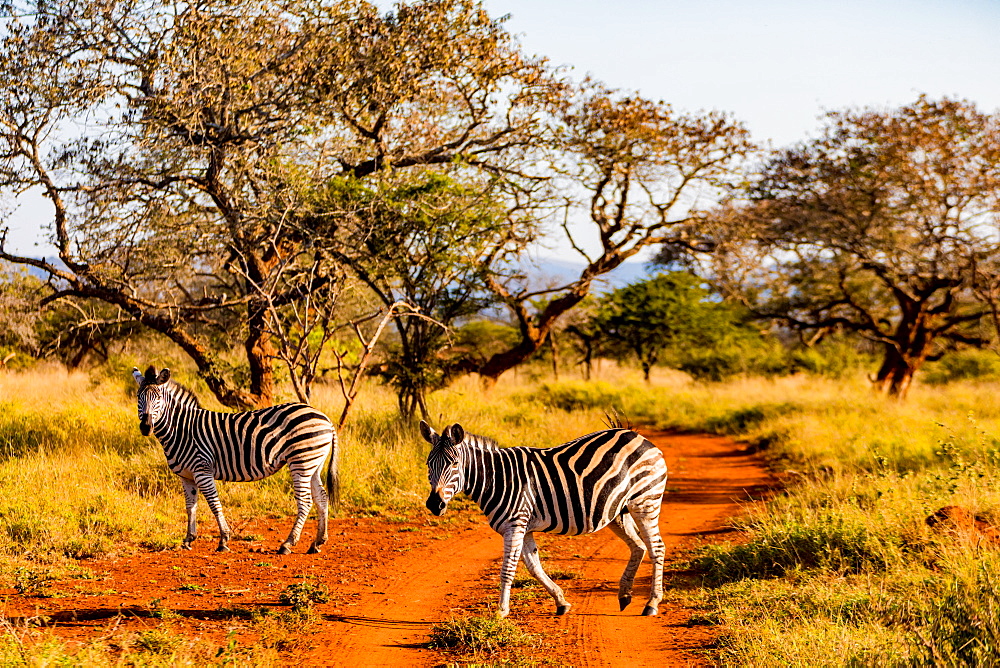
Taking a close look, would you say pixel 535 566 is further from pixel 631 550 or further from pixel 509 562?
pixel 631 550

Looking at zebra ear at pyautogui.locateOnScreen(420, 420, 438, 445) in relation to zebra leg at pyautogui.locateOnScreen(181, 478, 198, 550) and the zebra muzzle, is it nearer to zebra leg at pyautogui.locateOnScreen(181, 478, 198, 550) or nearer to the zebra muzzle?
the zebra muzzle

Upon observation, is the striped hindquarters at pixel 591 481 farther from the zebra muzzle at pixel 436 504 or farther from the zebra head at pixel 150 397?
the zebra head at pixel 150 397

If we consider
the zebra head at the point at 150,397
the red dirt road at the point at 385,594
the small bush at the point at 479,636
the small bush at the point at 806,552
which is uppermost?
the zebra head at the point at 150,397

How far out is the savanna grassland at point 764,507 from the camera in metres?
5.03

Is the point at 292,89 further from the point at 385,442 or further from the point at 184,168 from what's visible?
the point at 385,442

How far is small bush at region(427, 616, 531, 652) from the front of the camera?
17.7 ft

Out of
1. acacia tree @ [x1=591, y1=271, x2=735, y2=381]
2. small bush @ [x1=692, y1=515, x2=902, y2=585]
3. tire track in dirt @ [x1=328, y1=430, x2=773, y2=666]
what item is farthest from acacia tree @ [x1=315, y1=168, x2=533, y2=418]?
acacia tree @ [x1=591, y1=271, x2=735, y2=381]

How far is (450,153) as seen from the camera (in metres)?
15.8

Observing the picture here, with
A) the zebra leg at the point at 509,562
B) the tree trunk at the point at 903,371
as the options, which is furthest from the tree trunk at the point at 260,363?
the tree trunk at the point at 903,371

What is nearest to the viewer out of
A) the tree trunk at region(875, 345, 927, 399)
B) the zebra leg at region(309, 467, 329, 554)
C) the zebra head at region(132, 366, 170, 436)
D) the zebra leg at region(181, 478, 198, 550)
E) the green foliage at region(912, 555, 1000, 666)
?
the green foliage at region(912, 555, 1000, 666)

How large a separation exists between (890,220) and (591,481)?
16.0 m

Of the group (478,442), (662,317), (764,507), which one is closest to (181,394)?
(478,442)

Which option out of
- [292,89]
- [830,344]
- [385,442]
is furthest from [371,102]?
[830,344]

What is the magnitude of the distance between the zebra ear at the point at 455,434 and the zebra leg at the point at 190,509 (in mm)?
3757
